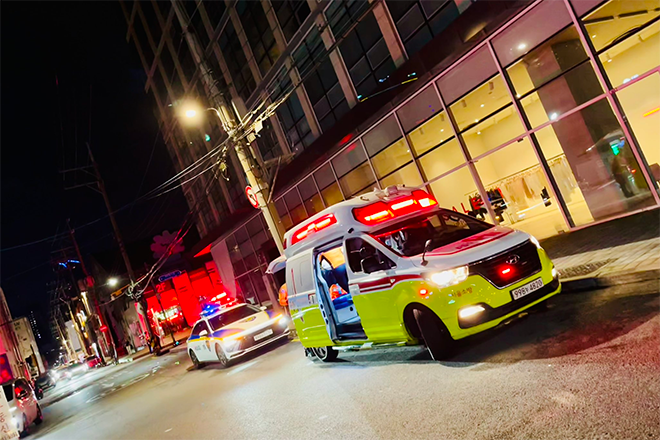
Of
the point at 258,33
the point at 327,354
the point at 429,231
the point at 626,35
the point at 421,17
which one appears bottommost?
the point at 327,354

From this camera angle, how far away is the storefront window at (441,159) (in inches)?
571

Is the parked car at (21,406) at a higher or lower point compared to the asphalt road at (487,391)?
higher

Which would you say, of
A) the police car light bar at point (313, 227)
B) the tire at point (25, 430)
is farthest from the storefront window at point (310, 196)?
the tire at point (25, 430)

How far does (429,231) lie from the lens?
7.40 m

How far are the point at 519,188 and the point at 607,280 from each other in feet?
43.3

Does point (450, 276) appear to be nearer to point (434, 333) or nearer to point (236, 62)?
point (434, 333)

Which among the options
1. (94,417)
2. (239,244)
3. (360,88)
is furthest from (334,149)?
(239,244)

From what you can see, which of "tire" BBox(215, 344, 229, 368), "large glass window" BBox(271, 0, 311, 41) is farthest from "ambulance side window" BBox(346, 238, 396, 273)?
"large glass window" BBox(271, 0, 311, 41)

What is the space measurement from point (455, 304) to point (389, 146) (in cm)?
1063

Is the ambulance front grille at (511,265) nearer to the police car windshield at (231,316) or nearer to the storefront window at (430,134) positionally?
the storefront window at (430,134)

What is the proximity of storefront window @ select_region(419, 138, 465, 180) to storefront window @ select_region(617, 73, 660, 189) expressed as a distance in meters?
4.46

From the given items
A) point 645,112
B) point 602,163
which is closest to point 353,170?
point 602,163

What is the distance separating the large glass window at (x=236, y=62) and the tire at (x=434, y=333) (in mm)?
20108

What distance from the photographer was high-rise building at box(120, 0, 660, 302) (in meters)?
10.6
